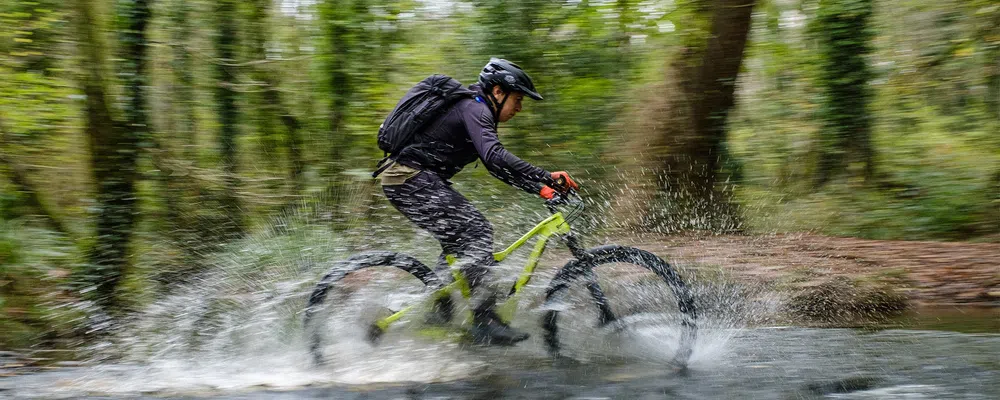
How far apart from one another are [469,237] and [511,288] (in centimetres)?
44

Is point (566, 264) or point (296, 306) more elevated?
point (566, 264)

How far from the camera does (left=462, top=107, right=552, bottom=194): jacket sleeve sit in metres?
5.23

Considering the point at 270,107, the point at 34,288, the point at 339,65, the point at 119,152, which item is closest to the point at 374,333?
the point at 119,152

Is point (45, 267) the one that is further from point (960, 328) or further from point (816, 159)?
point (816, 159)

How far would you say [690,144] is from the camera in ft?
32.1

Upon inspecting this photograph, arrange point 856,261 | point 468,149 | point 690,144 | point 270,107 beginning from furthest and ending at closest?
point 270,107 < point 690,144 < point 856,261 < point 468,149

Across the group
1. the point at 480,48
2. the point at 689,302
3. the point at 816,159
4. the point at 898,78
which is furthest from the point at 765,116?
the point at 689,302

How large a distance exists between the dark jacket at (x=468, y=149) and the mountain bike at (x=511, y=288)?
30 centimetres

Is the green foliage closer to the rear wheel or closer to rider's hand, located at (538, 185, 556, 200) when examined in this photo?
the rear wheel

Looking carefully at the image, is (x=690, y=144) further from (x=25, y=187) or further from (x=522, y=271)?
(x=25, y=187)

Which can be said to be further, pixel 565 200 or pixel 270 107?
pixel 270 107

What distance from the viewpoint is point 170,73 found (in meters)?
9.12

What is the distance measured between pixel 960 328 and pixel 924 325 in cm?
28

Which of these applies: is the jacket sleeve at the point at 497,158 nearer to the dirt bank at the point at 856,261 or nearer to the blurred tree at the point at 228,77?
the dirt bank at the point at 856,261
